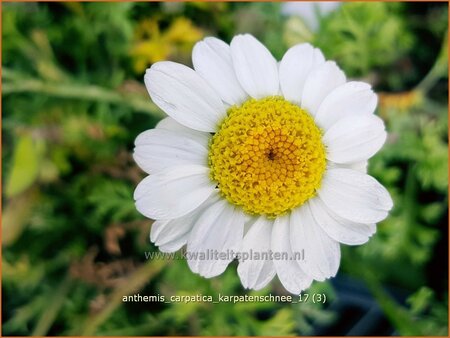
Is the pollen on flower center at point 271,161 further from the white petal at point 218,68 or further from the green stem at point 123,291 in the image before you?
the green stem at point 123,291

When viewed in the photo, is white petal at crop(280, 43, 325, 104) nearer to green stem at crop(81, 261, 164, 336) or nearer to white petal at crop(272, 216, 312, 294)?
white petal at crop(272, 216, 312, 294)

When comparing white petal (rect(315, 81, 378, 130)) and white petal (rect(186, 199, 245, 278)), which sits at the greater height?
white petal (rect(315, 81, 378, 130))

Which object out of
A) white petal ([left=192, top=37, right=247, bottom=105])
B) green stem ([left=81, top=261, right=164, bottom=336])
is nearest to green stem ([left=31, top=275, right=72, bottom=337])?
green stem ([left=81, top=261, right=164, bottom=336])

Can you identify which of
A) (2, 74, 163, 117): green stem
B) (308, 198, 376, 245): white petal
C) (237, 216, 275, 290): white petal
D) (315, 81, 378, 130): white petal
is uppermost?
(315, 81, 378, 130): white petal

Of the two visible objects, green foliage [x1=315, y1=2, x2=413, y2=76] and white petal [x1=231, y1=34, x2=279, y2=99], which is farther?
green foliage [x1=315, y1=2, x2=413, y2=76]

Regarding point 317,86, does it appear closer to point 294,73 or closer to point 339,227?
point 294,73

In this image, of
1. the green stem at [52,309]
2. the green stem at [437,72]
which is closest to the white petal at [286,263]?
the green stem at [52,309]


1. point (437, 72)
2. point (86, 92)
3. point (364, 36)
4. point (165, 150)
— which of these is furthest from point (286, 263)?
point (437, 72)
